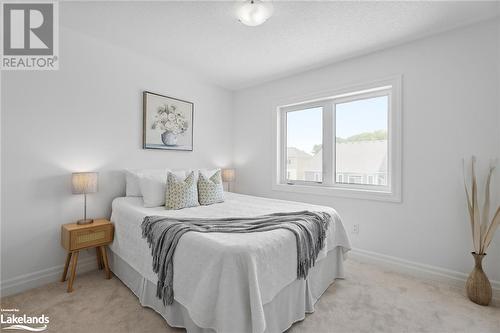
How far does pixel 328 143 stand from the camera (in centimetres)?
331

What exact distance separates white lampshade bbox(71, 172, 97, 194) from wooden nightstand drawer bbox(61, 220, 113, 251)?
342 millimetres

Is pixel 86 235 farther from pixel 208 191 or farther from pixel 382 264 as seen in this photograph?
pixel 382 264

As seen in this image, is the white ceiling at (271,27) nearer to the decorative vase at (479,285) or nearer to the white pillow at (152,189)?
Result: the white pillow at (152,189)

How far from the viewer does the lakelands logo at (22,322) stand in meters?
1.69

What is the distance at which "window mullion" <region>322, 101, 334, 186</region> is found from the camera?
10.8ft

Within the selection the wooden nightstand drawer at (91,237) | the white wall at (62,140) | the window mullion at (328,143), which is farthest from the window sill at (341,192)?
the wooden nightstand drawer at (91,237)

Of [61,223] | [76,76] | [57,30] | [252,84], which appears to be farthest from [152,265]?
[252,84]

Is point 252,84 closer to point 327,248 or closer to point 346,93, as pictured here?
point 346,93

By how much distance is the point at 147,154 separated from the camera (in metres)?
3.08

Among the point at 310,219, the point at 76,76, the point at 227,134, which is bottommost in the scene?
the point at 310,219

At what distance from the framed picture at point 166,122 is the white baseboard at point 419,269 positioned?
9.16ft

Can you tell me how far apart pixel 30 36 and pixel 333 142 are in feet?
11.6

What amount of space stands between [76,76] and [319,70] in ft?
9.61

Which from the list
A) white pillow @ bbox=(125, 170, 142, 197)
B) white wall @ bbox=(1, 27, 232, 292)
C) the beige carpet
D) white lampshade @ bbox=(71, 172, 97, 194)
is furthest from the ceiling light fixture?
the beige carpet
